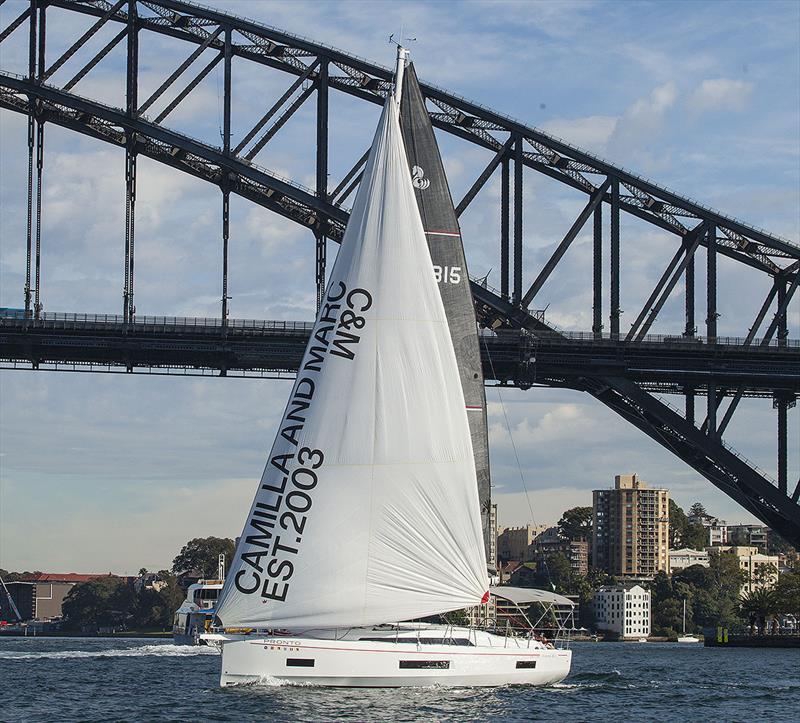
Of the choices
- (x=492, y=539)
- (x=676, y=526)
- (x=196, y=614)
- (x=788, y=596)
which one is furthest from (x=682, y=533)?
(x=492, y=539)

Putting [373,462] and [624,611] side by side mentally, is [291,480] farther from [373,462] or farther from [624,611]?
[624,611]

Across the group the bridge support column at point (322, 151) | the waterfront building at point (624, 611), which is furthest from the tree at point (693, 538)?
the bridge support column at point (322, 151)

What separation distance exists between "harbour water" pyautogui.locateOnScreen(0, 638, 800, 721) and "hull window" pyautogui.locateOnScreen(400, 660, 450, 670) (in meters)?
0.42

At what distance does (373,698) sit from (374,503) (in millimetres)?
3552

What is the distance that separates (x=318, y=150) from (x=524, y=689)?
35.1m

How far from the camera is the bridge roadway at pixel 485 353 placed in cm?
5922

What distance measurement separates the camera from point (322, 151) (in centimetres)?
6312

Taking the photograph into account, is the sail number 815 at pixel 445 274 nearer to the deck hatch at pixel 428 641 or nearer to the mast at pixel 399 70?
the mast at pixel 399 70

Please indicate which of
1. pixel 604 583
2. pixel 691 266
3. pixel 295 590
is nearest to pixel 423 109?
pixel 295 590

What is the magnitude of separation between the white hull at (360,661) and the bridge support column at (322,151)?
102ft

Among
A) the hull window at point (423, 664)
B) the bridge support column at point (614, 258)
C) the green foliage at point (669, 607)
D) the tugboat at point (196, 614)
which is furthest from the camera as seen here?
the green foliage at point (669, 607)

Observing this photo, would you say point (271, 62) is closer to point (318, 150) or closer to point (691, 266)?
point (318, 150)

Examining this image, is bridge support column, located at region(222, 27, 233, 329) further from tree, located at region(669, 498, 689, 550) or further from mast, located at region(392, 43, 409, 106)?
tree, located at region(669, 498, 689, 550)

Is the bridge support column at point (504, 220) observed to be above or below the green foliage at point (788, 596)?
above
